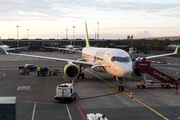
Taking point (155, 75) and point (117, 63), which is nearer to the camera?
point (117, 63)

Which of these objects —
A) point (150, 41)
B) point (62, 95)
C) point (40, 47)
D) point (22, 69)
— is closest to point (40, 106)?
point (62, 95)

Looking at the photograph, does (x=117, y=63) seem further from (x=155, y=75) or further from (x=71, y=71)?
(x=71, y=71)

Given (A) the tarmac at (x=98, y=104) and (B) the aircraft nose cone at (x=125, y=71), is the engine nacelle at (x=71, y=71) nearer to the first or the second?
(A) the tarmac at (x=98, y=104)

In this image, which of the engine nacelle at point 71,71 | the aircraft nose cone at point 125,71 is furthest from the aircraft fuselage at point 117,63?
the engine nacelle at point 71,71

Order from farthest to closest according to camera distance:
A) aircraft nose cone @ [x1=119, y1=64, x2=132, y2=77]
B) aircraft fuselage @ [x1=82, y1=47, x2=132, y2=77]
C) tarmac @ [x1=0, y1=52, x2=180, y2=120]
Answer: aircraft fuselage @ [x1=82, y1=47, x2=132, y2=77] → aircraft nose cone @ [x1=119, y1=64, x2=132, y2=77] → tarmac @ [x1=0, y1=52, x2=180, y2=120]

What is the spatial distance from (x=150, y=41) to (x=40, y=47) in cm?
9362

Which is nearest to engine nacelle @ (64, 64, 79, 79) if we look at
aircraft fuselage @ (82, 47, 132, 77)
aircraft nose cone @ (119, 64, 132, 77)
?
aircraft fuselage @ (82, 47, 132, 77)

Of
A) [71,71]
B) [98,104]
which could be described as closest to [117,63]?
[98,104]

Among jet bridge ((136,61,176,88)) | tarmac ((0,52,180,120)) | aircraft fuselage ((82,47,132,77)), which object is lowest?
tarmac ((0,52,180,120))

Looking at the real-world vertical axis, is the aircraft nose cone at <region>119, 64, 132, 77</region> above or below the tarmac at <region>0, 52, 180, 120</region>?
above

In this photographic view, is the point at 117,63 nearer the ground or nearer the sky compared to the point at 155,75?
nearer the sky

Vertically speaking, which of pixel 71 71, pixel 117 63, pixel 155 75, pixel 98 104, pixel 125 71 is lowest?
pixel 98 104

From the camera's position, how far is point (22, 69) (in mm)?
39438

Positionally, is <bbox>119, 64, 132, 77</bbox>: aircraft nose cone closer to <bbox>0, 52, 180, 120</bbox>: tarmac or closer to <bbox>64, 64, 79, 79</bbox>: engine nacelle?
<bbox>0, 52, 180, 120</bbox>: tarmac
